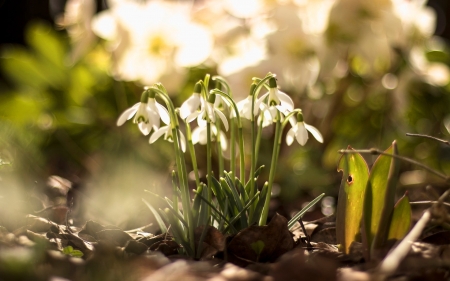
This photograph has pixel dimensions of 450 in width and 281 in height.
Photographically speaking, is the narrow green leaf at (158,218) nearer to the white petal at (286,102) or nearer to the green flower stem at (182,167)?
the green flower stem at (182,167)

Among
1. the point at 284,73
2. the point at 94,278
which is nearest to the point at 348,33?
the point at 284,73

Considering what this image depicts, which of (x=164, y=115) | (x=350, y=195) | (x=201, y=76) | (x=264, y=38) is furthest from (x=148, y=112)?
(x=201, y=76)

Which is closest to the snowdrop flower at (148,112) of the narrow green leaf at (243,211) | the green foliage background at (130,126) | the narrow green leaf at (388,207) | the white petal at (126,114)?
the white petal at (126,114)

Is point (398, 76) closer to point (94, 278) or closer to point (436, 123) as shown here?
point (436, 123)

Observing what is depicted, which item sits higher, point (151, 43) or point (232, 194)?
point (151, 43)

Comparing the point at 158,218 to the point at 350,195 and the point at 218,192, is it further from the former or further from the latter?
the point at 350,195
